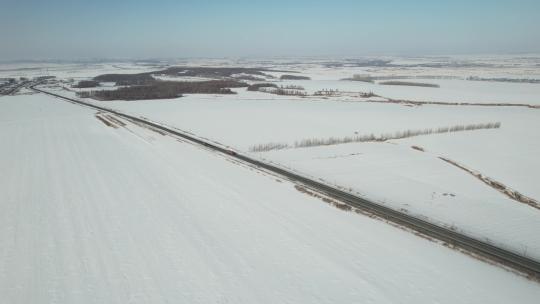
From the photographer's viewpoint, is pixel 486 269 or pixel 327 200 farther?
pixel 327 200

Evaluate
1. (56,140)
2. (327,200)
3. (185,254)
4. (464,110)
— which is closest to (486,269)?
(327,200)

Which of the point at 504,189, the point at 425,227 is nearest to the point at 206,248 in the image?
the point at 425,227

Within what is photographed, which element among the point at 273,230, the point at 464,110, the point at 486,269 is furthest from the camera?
the point at 464,110

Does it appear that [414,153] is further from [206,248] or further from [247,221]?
[206,248]

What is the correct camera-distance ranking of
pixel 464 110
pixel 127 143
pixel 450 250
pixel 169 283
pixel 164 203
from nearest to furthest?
pixel 169 283 → pixel 450 250 → pixel 164 203 → pixel 127 143 → pixel 464 110

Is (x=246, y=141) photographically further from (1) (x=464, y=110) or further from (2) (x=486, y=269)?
(1) (x=464, y=110)

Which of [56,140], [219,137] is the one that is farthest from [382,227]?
[56,140]

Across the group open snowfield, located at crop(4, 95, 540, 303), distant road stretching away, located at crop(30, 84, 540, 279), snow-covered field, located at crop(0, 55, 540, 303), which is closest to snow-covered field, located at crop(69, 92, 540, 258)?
snow-covered field, located at crop(0, 55, 540, 303)

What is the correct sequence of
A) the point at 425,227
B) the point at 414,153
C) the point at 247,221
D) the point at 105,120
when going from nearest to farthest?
the point at 425,227, the point at 247,221, the point at 414,153, the point at 105,120
